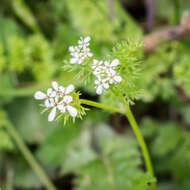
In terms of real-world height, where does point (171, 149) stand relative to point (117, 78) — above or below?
above

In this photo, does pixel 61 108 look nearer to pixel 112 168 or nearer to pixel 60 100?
pixel 60 100

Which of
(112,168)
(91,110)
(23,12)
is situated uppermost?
(23,12)

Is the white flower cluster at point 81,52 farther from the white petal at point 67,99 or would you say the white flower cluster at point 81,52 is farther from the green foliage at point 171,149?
the green foliage at point 171,149

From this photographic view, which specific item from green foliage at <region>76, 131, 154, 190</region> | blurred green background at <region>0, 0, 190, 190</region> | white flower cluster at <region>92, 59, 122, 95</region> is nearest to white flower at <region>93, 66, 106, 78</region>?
white flower cluster at <region>92, 59, 122, 95</region>

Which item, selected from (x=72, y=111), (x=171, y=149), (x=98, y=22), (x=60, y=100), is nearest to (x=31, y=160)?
(x=171, y=149)

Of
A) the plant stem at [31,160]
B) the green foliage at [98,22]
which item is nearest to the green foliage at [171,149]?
the green foliage at [98,22]
